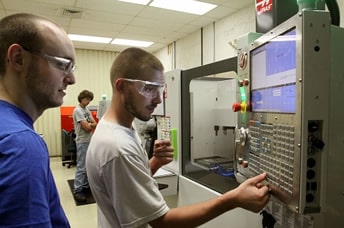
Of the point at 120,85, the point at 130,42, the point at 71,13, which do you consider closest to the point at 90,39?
the point at 130,42

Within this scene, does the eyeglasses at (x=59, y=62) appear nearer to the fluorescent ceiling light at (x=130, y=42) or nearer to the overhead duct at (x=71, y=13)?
the overhead duct at (x=71, y=13)

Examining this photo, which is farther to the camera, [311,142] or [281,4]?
[281,4]

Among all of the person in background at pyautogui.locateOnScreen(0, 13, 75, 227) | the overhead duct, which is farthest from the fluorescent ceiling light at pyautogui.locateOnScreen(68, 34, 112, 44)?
the person in background at pyautogui.locateOnScreen(0, 13, 75, 227)

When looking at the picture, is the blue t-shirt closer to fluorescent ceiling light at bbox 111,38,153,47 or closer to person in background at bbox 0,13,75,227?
person in background at bbox 0,13,75,227

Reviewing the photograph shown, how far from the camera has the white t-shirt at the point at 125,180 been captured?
862 millimetres

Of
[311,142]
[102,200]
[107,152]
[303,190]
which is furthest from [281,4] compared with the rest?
[102,200]

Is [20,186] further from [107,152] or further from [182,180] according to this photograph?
[182,180]

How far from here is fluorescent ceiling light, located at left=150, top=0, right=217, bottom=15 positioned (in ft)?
12.0

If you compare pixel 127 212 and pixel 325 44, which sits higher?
pixel 325 44

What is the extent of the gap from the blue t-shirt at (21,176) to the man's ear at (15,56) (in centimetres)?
13

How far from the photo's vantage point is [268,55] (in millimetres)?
907

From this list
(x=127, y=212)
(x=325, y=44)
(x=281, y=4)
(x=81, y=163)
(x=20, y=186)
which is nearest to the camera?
(x=20, y=186)

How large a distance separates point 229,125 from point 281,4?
1.15m

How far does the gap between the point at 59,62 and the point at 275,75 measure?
66cm
